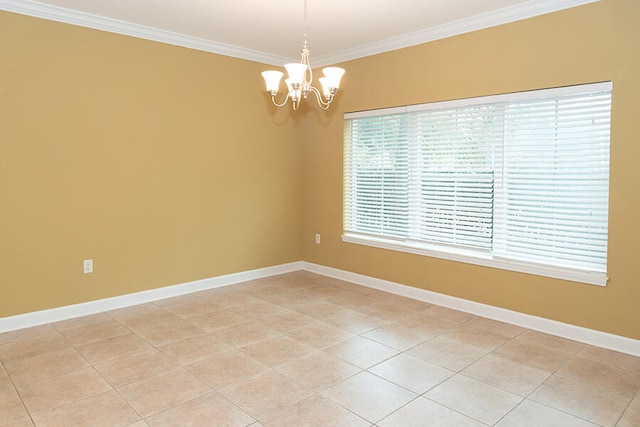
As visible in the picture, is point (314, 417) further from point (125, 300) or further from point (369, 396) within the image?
point (125, 300)

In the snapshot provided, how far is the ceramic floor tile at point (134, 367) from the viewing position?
2.73 meters

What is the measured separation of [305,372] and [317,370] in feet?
0.28

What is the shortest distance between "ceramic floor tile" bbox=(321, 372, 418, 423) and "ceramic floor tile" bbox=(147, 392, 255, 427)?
20.7 inches

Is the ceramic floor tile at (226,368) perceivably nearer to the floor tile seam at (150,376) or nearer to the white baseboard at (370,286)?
the floor tile seam at (150,376)

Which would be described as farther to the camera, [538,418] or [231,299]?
[231,299]

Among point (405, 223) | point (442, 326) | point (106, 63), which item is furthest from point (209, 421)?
point (106, 63)

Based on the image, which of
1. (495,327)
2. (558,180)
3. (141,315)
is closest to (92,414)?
(141,315)

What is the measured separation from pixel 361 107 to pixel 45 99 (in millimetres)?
3025

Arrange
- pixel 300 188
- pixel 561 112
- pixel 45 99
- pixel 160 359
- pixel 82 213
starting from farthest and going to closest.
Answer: pixel 300 188 < pixel 82 213 < pixel 45 99 < pixel 561 112 < pixel 160 359

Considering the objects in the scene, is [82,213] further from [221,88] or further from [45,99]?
[221,88]

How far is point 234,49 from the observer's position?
468cm

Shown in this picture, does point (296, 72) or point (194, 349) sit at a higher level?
point (296, 72)

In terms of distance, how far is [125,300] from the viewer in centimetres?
413

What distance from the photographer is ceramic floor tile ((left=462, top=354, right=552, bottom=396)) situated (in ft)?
8.70
